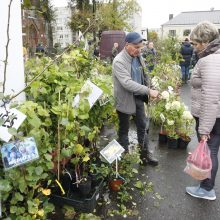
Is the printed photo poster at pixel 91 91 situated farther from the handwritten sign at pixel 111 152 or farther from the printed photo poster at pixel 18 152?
the printed photo poster at pixel 18 152

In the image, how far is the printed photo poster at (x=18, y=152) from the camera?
2195 millimetres

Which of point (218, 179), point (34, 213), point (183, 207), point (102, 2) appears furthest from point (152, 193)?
point (102, 2)

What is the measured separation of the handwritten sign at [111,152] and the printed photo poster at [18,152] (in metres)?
1.19

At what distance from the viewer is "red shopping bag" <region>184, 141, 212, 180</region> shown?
3125 millimetres

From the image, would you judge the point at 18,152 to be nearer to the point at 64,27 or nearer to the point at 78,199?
the point at 78,199

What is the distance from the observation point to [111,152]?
11.1ft

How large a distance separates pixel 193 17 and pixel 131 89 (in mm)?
84722

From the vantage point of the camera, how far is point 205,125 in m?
3.00

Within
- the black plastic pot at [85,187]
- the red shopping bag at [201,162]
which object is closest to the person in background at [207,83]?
the red shopping bag at [201,162]

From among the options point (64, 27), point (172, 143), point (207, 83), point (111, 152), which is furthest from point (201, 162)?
point (64, 27)

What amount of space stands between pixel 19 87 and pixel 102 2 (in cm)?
2978

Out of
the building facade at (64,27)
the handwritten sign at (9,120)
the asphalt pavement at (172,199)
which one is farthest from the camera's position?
the building facade at (64,27)

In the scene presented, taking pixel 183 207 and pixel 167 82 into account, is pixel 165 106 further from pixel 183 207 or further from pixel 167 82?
pixel 183 207

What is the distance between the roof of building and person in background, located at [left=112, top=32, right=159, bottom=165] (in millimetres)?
79466
